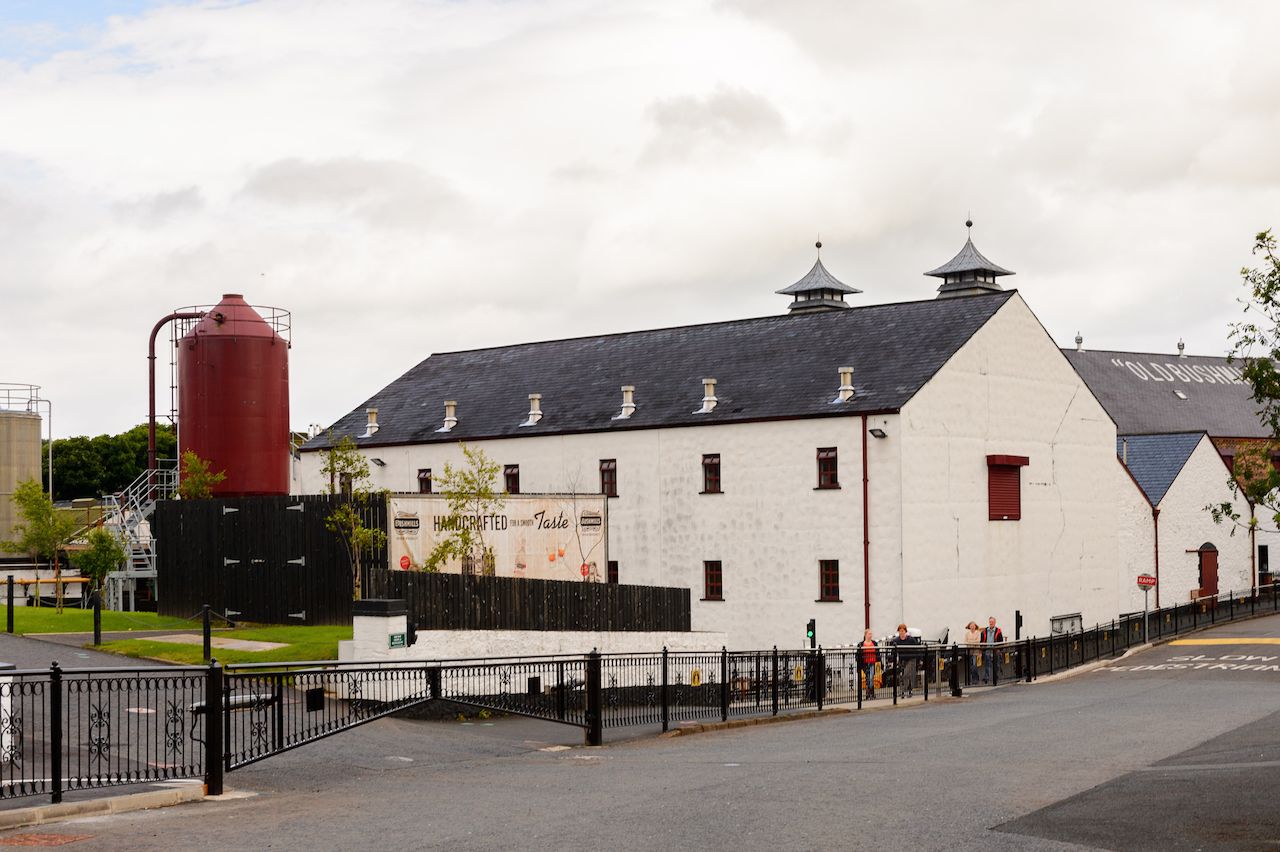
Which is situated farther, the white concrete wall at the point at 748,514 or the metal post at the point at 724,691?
the white concrete wall at the point at 748,514

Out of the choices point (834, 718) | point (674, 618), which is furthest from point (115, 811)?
point (674, 618)

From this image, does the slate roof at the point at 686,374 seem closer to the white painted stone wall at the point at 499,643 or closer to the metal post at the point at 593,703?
the white painted stone wall at the point at 499,643

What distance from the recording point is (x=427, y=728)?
21.6 metres

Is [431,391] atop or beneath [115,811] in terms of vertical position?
atop

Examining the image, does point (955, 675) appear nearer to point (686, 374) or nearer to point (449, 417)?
point (686, 374)

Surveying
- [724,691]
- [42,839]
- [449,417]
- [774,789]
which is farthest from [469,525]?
[42,839]

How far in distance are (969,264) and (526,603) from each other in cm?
5225

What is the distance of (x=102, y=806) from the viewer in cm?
1304

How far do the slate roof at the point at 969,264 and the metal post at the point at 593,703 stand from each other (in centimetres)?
5940

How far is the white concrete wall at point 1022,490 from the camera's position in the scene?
43.1 metres

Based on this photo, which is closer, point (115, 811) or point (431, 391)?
point (115, 811)

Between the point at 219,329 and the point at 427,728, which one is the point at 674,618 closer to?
the point at 427,728

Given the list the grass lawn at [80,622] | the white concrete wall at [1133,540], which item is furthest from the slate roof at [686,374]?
the grass lawn at [80,622]

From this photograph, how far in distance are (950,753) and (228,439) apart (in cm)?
3743
